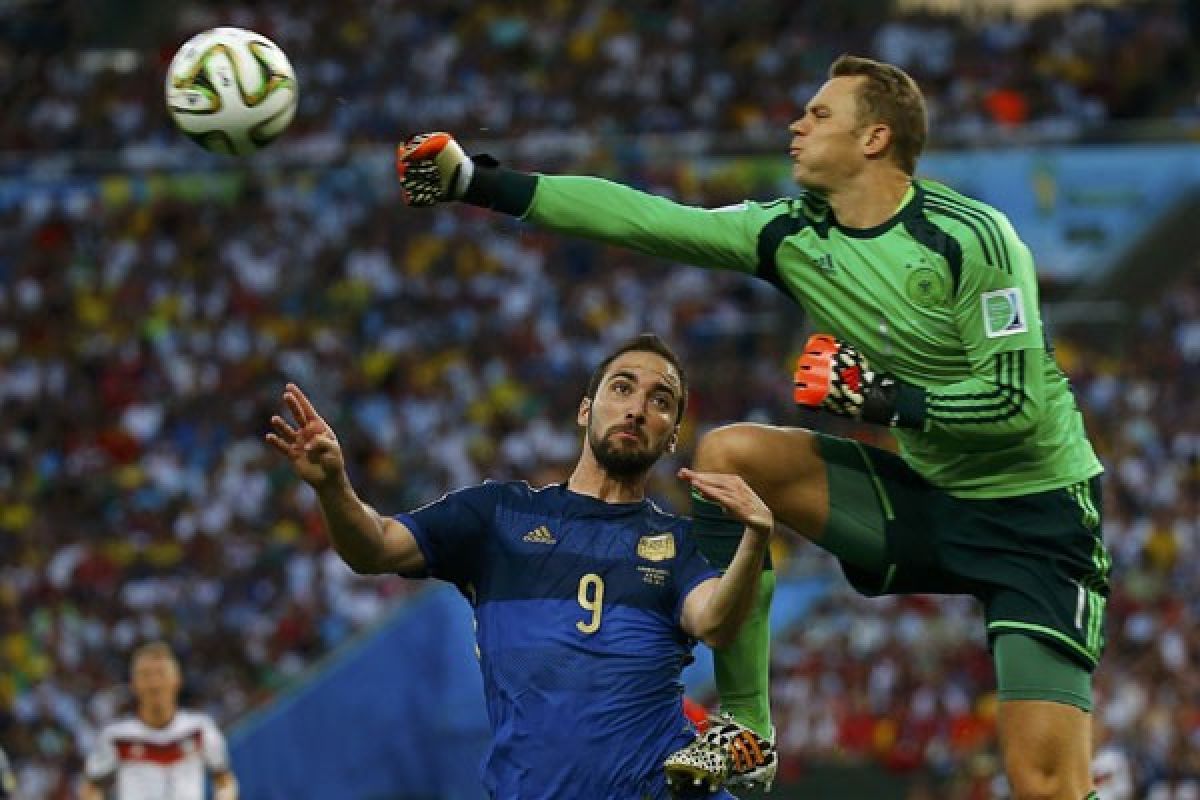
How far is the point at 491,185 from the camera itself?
671cm

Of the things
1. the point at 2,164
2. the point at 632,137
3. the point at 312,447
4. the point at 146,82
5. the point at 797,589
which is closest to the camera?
the point at 312,447

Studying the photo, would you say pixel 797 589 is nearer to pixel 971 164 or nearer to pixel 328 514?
pixel 971 164

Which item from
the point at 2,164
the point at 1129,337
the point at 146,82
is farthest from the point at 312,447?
the point at 146,82

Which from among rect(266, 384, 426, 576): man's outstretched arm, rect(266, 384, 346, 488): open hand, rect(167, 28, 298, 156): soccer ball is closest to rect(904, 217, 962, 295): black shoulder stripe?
rect(266, 384, 426, 576): man's outstretched arm

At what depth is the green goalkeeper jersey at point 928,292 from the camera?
6.71m

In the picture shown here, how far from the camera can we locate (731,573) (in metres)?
6.09

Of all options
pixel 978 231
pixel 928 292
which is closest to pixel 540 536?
pixel 928 292

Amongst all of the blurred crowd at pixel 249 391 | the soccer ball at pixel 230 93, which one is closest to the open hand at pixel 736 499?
the soccer ball at pixel 230 93

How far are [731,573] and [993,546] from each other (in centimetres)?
118

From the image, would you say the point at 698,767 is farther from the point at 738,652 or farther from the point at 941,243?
the point at 941,243

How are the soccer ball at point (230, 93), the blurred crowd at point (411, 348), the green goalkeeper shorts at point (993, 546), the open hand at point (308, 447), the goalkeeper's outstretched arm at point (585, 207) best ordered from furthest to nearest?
the blurred crowd at point (411, 348), the soccer ball at point (230, 93), the green goalkeeper shorts at point (993, 546), the goalkeeper's outstretched arm at point (585, 207), the open hand at point (308, 447)

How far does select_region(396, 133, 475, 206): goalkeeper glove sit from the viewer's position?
6.59 m

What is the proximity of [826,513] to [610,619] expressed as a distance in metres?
0.89

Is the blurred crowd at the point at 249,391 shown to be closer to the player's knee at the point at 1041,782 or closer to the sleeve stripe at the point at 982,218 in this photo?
the sleeve stripe at the point at 982,218
